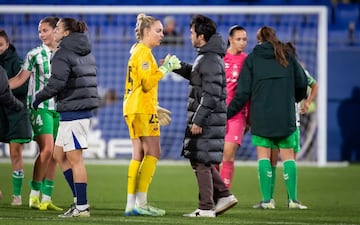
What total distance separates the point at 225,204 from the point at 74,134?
1.54m

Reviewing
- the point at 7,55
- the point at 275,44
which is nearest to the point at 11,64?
the point at 7,55

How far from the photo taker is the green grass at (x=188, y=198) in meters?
9.20

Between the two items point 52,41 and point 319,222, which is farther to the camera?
point 52,41

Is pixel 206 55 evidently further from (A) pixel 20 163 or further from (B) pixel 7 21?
(B) pixel 7 21

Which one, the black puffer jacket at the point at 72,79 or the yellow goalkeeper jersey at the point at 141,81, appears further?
the yellow goalkeeper jersey at the point at 141,81

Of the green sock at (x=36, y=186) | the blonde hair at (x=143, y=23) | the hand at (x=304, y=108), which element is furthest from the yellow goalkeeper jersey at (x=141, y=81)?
the hand at (x=304, y=108)

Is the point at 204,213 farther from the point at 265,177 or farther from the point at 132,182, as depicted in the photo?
the point at 265,177

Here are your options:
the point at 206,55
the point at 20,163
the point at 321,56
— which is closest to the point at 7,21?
the point at 321,56

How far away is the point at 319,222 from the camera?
9.20 metres

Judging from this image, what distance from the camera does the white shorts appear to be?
30.5 ft

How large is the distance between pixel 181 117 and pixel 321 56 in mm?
2936

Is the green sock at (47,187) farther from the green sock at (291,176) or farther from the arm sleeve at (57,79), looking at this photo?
the green sock at (291,176)

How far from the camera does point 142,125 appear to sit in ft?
31.2

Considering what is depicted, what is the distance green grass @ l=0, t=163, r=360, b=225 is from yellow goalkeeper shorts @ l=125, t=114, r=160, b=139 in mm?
774
